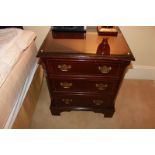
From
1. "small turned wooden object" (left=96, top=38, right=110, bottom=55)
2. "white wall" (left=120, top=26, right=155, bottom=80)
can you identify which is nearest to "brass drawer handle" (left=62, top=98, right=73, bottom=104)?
"small turned wooden object" (left=96, top=38, right=110, bottom=55)

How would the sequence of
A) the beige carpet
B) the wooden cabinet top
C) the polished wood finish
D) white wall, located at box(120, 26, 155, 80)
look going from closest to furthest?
the wooden cabinet top < the polished wood finish < the beige carpet < white wall, located at box(120, 26, 155, 80)

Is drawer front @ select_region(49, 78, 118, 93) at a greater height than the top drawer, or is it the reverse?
the top drawer

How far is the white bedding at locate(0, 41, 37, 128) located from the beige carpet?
1.53 feet

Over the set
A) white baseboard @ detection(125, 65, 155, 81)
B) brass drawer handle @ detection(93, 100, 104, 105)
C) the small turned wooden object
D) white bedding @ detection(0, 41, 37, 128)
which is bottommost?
white baseboard @ detection(125, 65, 155, 81)

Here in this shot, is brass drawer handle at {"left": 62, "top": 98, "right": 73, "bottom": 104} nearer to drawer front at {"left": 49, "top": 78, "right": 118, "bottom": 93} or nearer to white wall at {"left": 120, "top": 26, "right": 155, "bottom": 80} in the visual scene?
drawer front at {"left": 49, "top": 78, "right": 118, "bottom": 93}

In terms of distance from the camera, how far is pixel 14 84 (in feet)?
3.27

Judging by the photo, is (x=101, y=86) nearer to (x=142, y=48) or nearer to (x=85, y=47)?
(x=85, y=47)

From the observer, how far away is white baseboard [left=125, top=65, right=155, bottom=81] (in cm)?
185

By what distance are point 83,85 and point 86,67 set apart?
205mm
